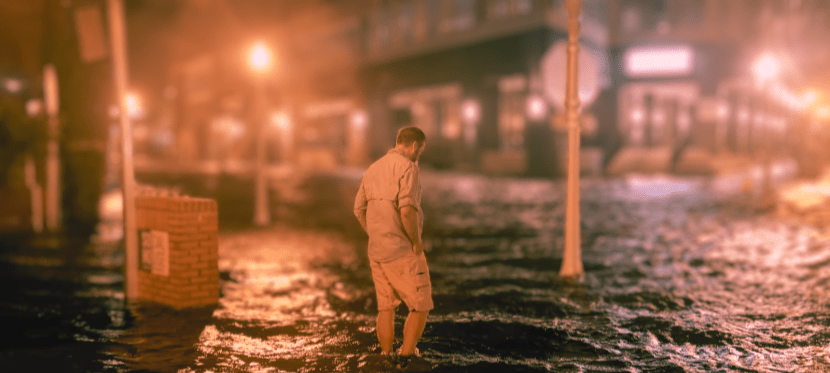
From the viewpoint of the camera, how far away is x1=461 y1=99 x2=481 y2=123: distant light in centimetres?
3866

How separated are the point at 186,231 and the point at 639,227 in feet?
33.4

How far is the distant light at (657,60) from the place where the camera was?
38.5 meters

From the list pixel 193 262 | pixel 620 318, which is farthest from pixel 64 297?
pixel 620 318

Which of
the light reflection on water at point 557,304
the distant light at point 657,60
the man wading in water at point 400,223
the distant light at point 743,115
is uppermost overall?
the distant light at point 657,60

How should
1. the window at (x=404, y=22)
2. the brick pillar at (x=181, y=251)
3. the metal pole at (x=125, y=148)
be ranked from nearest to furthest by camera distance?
the brick pillar at (x=181, y=251), the metal pole at (x=125, y=148), the window at (x=404, y=22)

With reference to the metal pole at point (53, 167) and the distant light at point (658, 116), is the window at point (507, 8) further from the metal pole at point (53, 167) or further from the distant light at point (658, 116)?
the metal pole at point (53, 167)

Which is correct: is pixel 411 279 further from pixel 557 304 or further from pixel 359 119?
pixel 359 119

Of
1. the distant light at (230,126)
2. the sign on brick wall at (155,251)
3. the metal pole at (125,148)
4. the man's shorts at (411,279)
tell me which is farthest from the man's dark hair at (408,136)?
the distant light at (230,126)

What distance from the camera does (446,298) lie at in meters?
7.80

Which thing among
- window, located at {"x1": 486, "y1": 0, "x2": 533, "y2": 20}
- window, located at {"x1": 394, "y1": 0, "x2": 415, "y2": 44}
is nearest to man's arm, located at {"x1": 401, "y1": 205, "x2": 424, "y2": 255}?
window, located at {"x1": 486, "y1": 0, "x2": 533, "y2": 20}

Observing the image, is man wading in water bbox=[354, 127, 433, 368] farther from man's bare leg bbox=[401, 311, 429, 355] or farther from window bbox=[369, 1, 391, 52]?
window bbox=[369, 1, 391, 52]

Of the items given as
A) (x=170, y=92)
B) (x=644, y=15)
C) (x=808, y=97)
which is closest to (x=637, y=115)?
(x=644, y=15)

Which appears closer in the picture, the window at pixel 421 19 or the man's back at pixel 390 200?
the man's back at pixel 390 200

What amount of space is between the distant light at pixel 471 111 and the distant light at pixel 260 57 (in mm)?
23656
